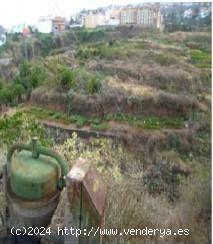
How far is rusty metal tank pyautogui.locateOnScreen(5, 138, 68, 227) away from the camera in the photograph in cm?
156

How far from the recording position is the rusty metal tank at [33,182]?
156 cm

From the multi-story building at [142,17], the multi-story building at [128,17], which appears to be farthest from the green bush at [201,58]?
the multi-story building at [128,17]

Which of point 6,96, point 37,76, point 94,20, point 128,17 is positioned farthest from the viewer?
point 94,20

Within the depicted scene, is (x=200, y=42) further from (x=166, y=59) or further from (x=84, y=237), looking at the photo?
(x=84, y=237)

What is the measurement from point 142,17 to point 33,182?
15976mm

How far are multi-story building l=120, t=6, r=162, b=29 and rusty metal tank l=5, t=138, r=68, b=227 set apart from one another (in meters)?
13.9

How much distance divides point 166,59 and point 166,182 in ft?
30.4

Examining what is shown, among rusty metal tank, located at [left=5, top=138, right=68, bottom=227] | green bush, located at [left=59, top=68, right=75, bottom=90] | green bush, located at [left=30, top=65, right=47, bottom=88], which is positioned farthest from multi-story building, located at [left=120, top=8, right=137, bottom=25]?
rusty metal tank, located at [left=5, top=138, right=68, bottom=227]

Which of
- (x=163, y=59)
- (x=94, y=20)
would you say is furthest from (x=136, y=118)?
(x=94, y=20)

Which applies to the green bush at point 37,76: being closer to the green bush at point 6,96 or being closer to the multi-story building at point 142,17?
the green bush at point 6,96

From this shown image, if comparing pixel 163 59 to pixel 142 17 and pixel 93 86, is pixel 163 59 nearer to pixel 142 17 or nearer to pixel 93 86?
pixel 142 17

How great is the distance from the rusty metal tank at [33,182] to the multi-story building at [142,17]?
1386 centimetres

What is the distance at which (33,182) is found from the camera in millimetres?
1550

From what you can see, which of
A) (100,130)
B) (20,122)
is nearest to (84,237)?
(20,122)
